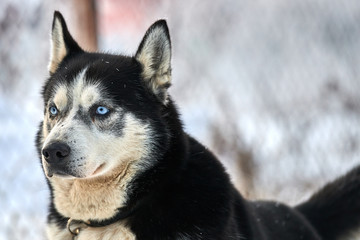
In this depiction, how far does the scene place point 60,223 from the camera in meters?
3.10

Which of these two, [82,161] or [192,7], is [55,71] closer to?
[82,161]

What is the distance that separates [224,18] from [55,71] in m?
3.38

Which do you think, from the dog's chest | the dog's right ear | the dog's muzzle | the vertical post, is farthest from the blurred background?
the dog's muzzle

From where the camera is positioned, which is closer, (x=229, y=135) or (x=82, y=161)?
(x=82, y=161)

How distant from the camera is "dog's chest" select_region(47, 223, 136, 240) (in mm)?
2867

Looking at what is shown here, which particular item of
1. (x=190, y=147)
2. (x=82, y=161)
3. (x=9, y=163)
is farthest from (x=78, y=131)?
(x=9, y=163)

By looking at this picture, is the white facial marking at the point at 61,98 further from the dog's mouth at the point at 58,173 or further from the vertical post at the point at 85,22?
the vertical post at the point at 85,22

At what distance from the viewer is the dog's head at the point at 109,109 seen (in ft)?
9.19

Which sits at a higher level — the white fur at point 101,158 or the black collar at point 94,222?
the white fur at point 101,158

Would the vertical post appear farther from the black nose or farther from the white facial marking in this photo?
the black nose

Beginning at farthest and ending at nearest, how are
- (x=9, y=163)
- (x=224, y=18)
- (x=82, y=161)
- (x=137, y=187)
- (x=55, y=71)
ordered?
(x=224, y=18)
(x=9, y=163)
(x=55, y=71)
(x=137, y=187)
(x=82, y=161)

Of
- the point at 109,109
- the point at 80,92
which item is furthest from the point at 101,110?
the point at 80,92

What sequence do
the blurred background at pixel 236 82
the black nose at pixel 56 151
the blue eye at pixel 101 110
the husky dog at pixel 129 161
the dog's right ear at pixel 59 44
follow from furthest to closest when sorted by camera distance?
the blurred background at pixel 236 82
the dog's right ear at pixel 59 44
the blue eye at pixel 101 110
the husky dog at pixel 129 161
the black nose at pixel 56 151

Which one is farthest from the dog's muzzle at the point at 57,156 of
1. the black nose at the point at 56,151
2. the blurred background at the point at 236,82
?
the blurred background at the point at 236,82
